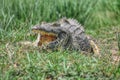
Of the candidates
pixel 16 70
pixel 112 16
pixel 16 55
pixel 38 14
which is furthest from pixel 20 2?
pixel 16 70

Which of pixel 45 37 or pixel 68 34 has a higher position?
pixel 68 34

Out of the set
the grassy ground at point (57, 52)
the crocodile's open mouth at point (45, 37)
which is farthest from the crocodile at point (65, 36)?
the grassy ground at point (57, 52)

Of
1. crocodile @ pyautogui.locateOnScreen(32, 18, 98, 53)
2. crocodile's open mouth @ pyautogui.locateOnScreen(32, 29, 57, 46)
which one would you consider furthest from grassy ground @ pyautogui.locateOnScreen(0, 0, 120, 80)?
crocodile's open mouth @ pyautogui.locateOnScreen(32, 29, 57, 46)

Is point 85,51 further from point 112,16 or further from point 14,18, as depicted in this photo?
point 112,16

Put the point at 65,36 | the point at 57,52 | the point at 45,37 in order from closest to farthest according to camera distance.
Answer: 1. the point at 57,52
2. the point at 65,36
3. the point at 45,37

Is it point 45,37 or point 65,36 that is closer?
point 65,36

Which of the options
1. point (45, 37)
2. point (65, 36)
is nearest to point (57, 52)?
point (65, 36)

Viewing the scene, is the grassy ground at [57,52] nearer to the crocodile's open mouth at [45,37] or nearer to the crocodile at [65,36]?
the crocodile at [65,36]

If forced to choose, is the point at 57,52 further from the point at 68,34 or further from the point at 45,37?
the point at 45,37
